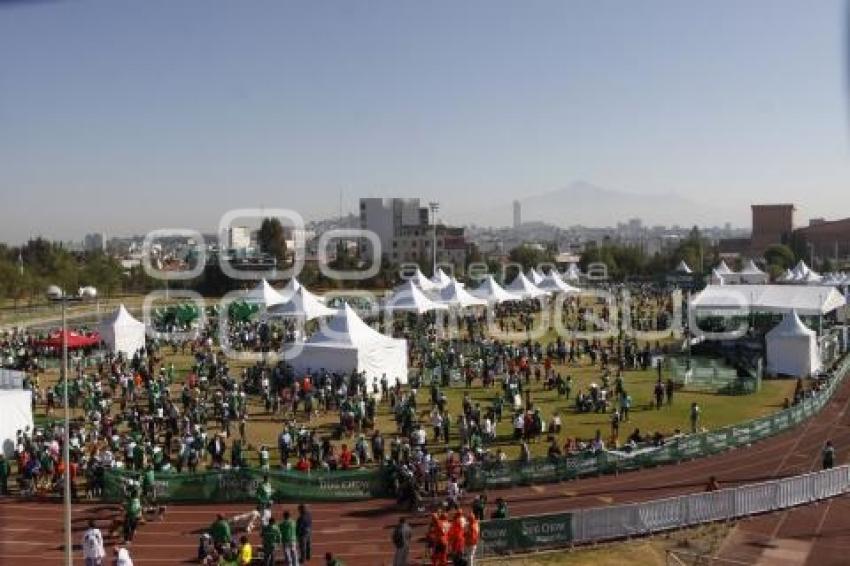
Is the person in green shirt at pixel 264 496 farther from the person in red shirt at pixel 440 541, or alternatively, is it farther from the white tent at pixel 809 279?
the white tent at pixel 809 279

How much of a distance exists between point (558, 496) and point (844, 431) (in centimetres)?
1172

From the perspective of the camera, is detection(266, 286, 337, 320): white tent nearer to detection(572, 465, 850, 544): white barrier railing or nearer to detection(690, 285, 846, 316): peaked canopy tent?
detection(690, 285, 846, 316): peaked canopy tent

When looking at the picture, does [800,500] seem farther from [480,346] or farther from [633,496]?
[480,346]

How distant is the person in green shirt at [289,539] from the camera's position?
1519 centimetres

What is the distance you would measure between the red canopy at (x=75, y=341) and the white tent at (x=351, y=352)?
12277 mm

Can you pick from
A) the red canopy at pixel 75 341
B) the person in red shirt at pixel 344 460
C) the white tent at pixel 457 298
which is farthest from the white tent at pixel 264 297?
the person in red shirt at pixel 344 460

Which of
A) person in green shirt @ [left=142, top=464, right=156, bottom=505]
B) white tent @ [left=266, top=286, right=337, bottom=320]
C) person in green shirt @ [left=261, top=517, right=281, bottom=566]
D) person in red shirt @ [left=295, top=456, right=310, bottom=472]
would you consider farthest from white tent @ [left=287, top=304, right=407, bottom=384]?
person in green shirt @ [left=261, top=517, right=281, bottom=566]

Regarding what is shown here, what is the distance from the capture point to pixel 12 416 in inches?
911

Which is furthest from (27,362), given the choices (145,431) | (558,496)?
(558,496)

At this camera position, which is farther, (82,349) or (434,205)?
(434,205)

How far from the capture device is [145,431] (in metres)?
24.8

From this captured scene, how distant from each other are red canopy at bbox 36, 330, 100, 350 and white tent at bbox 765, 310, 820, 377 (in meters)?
29.9

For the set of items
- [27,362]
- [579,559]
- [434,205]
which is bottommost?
[579,559]

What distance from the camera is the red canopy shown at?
39.0 metres
